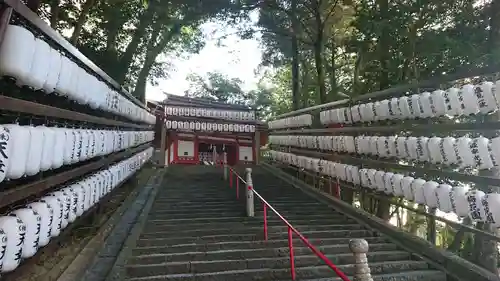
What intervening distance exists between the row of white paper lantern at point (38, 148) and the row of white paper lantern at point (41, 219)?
42 cm

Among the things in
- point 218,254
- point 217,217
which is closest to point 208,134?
point 217,217

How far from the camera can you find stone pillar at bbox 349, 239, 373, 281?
2830mm

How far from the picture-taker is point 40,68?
3.97 metres

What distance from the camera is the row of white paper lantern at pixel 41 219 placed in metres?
3.39

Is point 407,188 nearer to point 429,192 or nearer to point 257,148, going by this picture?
point 429,192

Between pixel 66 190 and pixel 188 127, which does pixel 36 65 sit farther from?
pixel 188 127

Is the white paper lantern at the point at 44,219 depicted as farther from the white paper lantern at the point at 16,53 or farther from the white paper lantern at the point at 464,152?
the white paper lantern at the point at 464,152

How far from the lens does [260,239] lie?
23.4ft

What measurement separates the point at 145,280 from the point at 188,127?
50.3ft

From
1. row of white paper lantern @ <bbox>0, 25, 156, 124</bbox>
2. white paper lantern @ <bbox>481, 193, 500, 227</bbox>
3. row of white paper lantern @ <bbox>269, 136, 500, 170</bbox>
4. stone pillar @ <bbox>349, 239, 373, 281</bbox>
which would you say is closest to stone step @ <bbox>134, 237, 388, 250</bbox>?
row of white paper lantern @ <bbox>269, 136, 500, 170</bbox>

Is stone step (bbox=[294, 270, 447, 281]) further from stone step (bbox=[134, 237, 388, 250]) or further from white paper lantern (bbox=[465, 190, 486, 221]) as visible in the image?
stone step (bbox=[134, 237, 388, 250])

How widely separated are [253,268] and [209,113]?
16.0m

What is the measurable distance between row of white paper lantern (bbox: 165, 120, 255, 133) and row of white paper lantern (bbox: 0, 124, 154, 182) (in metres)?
13.7

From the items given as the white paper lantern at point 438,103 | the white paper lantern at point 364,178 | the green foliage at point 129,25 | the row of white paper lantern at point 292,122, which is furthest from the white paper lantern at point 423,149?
the green foliage at point 129,25
